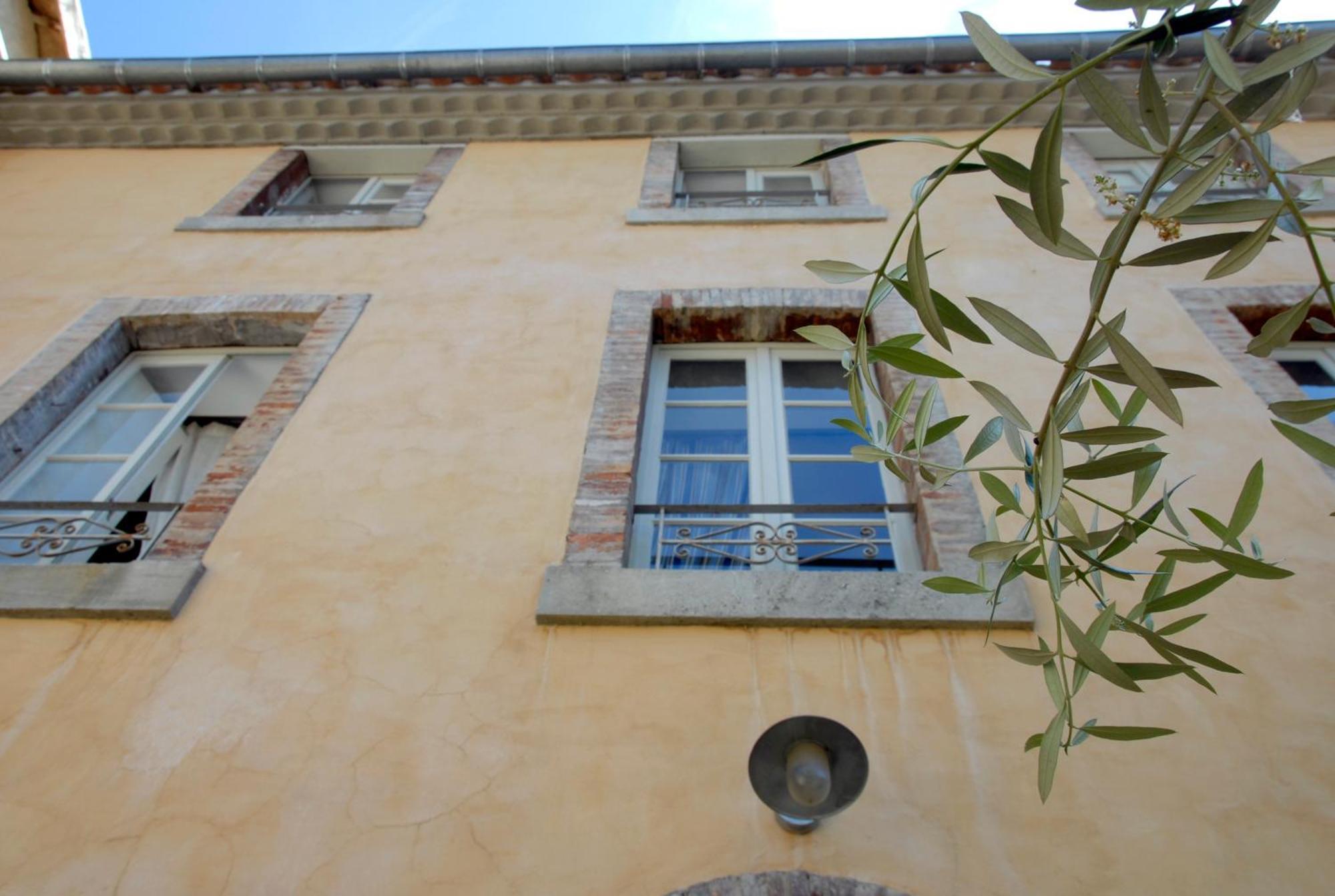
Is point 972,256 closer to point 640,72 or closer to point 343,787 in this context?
point 640,72

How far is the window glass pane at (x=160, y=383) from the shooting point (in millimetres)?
5301

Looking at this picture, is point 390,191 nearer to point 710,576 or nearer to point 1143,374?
point 710,576

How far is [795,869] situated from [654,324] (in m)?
3.22

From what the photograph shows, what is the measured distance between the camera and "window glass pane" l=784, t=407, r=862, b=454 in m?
4.56

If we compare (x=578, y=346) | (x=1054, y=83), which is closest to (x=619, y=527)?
(x=578, y=346)

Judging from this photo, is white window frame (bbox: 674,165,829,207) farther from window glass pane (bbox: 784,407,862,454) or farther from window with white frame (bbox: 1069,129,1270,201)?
window glass pane (bbox: 784,407,862,454)

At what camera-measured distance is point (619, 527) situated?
3.81 meters

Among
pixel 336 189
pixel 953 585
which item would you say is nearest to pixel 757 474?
pixel 953 585

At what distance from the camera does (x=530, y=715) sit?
10.3 ft

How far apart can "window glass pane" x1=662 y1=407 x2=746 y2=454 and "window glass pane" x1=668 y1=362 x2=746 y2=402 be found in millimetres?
129

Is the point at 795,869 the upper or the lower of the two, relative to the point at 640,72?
lower

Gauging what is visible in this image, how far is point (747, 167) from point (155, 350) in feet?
14.6

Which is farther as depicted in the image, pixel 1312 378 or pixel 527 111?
pixel 527 111

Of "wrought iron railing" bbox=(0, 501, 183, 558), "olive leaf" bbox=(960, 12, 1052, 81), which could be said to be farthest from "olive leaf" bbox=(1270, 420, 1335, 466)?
"wrought iron railing" bbox=(0, 501, 183, 558)
